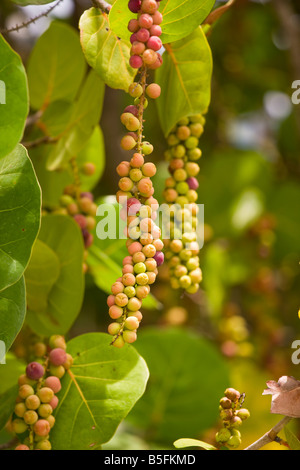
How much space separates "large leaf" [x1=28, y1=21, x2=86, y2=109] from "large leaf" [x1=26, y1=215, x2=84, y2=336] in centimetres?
25

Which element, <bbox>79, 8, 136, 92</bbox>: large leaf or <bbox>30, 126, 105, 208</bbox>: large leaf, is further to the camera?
<bbox>30, 126, 105, 208</bbox>: large leaf

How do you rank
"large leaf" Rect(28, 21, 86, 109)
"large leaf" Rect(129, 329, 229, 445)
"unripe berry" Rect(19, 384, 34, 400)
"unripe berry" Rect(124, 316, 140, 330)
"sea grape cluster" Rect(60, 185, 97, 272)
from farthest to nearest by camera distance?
"large leaf" Rect(129, 329, 229, 445)
"large leaf" Rect(28, 21, 86, 109)
"sea grape cluster" Rect(60, 185, 97, 272)
"unripe berry" Rect(19, 384, 34, 400)
"unripe berry" Rect(124, 316, 140, 330)

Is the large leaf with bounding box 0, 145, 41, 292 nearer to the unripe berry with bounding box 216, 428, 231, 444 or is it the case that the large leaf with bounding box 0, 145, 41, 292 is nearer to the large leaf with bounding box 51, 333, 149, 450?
the large leaf with bounding box 51, 333, 149, 450

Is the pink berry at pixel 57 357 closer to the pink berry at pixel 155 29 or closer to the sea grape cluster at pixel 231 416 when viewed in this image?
the sea grape cluster at pixel 231 416

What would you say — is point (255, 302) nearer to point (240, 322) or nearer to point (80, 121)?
point (240, 322)

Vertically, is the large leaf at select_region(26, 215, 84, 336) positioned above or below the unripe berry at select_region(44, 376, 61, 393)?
above

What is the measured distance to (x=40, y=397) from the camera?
1.78 feet

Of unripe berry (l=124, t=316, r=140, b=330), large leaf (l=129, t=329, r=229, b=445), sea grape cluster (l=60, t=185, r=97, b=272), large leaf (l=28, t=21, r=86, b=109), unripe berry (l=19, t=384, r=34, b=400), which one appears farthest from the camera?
large leaf (l=129, t=329, r=229, b=445)

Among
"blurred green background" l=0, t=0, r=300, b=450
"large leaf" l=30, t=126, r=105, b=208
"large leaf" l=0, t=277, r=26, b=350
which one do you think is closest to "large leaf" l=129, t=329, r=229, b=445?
"blurred green background" l=0, t=0, r=300, b=450

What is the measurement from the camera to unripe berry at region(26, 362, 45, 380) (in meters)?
0.55

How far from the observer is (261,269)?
4.26 ft

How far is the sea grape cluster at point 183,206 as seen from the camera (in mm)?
557

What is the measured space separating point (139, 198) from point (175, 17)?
7.1 inches

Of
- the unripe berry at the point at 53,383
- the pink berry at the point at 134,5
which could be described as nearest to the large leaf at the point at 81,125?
the pink berry at the point at 134,5
